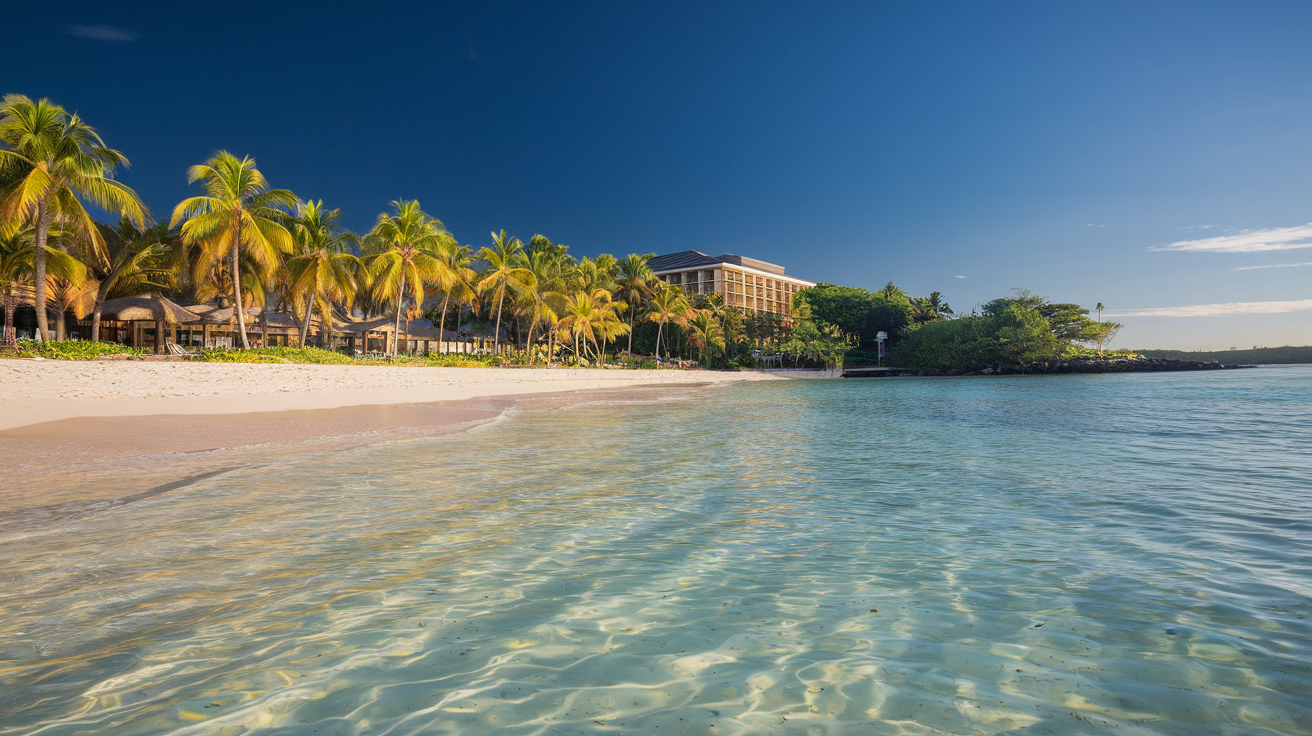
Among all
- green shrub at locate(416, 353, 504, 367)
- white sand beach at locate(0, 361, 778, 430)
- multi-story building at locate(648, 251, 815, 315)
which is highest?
multi-story building at locate(648, 251, 815, 315)

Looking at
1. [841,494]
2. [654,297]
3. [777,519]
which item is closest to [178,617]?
[777,519]

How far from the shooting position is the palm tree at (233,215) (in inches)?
993

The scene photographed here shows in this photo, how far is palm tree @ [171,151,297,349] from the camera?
82.7ft

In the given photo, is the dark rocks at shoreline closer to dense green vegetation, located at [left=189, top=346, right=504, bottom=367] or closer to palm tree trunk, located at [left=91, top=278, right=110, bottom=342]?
dense green vegetation, located at [left=189, top=346, right=504, bottom=367]

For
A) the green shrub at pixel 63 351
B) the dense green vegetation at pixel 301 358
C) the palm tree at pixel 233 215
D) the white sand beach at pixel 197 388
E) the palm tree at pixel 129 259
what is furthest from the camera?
the palm tree at pixel 129 259

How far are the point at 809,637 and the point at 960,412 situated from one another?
1801cm

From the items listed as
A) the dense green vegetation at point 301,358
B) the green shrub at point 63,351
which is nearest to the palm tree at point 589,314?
the dense green vegetation at point 301,358

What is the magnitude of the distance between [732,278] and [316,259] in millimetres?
78203

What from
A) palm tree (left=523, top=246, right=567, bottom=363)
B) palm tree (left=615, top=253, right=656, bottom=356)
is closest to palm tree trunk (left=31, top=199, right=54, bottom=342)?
palm tree (left=523, top=246, right=567, bottom=363)

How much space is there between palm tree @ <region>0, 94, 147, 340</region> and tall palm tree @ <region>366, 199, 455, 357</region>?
11.6 m

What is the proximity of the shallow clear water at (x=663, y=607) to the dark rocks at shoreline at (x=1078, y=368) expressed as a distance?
64125 mm

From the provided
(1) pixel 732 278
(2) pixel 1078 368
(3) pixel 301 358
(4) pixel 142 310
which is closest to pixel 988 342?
(2) pixel 1078 368

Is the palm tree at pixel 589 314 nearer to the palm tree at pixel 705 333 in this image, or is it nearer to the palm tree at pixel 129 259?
the palm tree at pixel 705 333

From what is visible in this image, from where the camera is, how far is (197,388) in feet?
58.3
